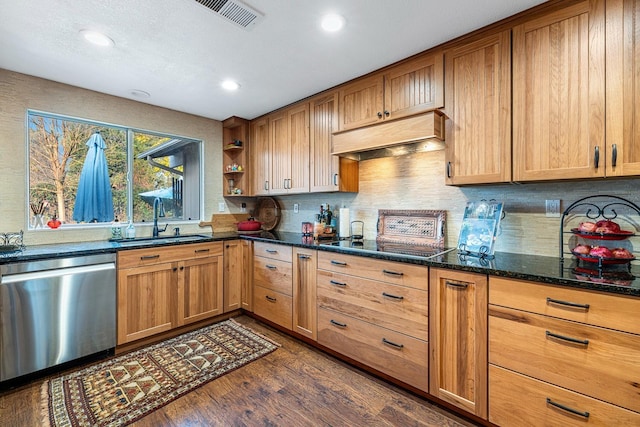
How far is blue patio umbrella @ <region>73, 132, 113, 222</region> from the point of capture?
2.88m

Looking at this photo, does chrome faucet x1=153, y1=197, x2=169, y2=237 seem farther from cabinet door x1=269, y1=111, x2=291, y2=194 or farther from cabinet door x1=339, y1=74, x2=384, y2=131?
cabinet door x1=339, y1=74, x2=384, y2=131

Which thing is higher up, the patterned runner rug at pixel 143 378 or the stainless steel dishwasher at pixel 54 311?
the stainless steel dishwasher at pixel 54 311

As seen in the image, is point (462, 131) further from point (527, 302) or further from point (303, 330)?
point (303, 330)

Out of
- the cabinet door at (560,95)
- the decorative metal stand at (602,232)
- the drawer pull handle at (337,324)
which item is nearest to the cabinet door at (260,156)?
the drawer pull handle at (337,324)

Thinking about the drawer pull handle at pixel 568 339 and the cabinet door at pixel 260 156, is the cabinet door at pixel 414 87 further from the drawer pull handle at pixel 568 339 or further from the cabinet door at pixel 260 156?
the cabinet door at pixel 260 156

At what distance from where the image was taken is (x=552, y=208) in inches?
→ 75.7

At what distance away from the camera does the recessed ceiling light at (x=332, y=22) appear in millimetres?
1803

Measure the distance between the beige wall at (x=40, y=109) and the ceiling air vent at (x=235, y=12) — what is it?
2.03 m

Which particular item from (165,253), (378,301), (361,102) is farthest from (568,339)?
(165,253)

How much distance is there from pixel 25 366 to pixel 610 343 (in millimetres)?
3572

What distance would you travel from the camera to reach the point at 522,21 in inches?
69.9

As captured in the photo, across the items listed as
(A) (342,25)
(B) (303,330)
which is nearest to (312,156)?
(A) (342,25)

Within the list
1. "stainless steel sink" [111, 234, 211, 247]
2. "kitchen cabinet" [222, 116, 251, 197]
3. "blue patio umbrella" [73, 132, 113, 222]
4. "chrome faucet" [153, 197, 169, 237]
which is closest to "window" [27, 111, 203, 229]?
"blue patio umbrella" [73, 132, 113, 222]

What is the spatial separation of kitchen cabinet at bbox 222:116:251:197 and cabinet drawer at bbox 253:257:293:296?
1.22 metres
